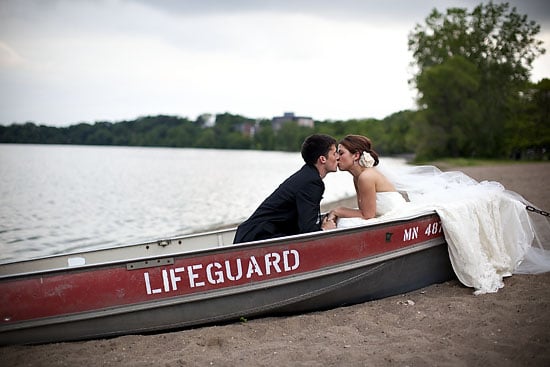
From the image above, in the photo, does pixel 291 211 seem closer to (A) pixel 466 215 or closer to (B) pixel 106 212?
(A) pixel 466 215

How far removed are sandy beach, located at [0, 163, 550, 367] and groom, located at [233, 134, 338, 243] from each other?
88 cm

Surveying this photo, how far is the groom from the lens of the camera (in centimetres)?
525

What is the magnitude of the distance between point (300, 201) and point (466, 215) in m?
1.94

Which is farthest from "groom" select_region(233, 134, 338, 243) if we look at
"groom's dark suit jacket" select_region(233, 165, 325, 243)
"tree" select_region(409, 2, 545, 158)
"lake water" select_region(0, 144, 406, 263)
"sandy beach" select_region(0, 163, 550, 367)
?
"tree" select_region(409, 2, 545, 158)

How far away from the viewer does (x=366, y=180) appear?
5887mm

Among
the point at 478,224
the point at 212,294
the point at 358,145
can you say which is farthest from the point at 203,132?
the point at 212,294

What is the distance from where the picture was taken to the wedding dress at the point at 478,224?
18.7 ft

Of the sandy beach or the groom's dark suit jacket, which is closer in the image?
the sandy beach

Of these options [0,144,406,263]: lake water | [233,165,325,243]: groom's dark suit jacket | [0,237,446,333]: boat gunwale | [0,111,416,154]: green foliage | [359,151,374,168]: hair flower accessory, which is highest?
[0,111,416,154]: green foliage

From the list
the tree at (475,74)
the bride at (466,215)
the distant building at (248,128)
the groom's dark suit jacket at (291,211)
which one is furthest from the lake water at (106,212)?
the distant building at (248,128)

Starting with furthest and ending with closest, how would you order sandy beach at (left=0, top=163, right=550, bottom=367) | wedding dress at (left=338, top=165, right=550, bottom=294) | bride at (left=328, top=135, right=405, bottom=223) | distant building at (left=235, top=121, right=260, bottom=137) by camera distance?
distant building at (left=235, top=121, right=260, bottom=137) → bride at (left=328, top=135, right=405, bottom=223) → wedding dress at (left=338, top=165, right=550, bottom=294) → sandy beach at (left=0, top=163, right=550, bottom=367)

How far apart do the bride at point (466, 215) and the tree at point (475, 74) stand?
39962 mm

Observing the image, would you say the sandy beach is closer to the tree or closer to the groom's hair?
the groom's hair

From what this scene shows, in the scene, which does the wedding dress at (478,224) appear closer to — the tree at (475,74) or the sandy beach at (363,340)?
the sandy beach at (363,340)
